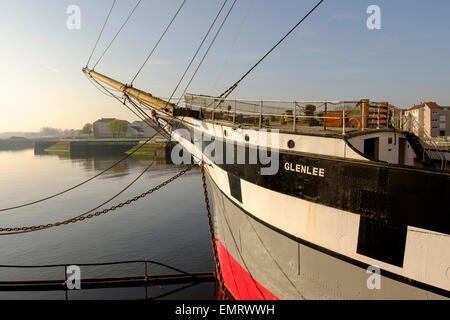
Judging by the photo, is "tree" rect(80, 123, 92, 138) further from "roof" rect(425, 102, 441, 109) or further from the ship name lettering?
the ship name lettering

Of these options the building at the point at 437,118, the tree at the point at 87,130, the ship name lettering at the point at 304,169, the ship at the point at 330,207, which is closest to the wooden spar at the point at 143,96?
the ship at the point at 330,207

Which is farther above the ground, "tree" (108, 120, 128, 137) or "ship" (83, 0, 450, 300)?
"tree" (108, 120, 128, 137)

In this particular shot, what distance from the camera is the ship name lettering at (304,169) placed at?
5535mm

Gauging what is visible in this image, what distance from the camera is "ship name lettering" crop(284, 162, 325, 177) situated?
5.54 meters

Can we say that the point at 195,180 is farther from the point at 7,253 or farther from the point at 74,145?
the point at 74,145

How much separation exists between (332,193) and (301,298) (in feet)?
9.63

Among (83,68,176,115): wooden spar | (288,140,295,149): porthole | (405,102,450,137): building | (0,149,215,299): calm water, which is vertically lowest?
(0,149,215,299): calm water

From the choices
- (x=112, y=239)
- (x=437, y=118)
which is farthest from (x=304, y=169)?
(x=437, y=118)

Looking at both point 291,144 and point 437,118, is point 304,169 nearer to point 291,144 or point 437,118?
point 291,144

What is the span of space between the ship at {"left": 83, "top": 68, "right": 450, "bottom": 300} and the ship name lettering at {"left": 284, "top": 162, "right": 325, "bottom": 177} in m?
0.02

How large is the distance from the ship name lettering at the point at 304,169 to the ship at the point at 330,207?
23 mm

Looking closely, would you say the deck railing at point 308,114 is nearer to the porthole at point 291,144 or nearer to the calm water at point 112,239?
the porthole at point 291,144

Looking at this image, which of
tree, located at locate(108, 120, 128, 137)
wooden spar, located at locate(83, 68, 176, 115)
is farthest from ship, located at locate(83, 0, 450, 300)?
tree, located at locate(108, 120, 128, 137)

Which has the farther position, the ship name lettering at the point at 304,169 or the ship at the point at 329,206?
the ship name lettering at the point at 304,169
